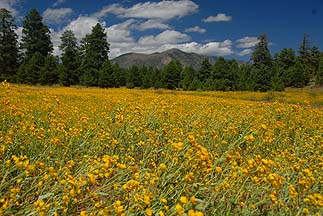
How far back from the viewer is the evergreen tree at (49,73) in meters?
35.5

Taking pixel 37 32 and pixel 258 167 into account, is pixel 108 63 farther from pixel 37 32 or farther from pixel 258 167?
pixel 258 167

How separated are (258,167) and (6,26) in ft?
149

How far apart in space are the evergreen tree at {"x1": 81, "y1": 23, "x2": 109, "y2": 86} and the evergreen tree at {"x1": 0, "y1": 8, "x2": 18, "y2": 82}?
950 centimetres

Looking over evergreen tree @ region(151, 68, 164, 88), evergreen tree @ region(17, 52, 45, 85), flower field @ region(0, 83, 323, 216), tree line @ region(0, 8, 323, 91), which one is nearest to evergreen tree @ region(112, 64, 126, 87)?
tree line @ region(0, 8, 323, 91)

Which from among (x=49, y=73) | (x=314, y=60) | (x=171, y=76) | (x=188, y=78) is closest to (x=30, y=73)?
(x=49, y=73)

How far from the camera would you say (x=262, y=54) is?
180 ft

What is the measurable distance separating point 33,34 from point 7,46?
415cm

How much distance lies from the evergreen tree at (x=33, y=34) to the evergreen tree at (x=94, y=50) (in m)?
5.88

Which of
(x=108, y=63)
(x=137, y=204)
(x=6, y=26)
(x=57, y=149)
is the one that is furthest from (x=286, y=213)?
(x=6, y=26)

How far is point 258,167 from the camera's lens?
7.38 feet

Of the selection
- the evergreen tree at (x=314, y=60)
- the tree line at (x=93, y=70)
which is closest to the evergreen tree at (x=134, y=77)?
the tree line at (x=93, y=70)

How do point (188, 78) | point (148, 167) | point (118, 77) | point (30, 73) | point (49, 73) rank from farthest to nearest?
point (188, 78), point (118, 77), point (49, 73), point (30, 73), point (148, 167)

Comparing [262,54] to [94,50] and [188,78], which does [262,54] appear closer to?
[188,78]

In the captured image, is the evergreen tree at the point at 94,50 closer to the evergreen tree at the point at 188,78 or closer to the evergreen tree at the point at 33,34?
the evergreen tree at the point at 33,34
